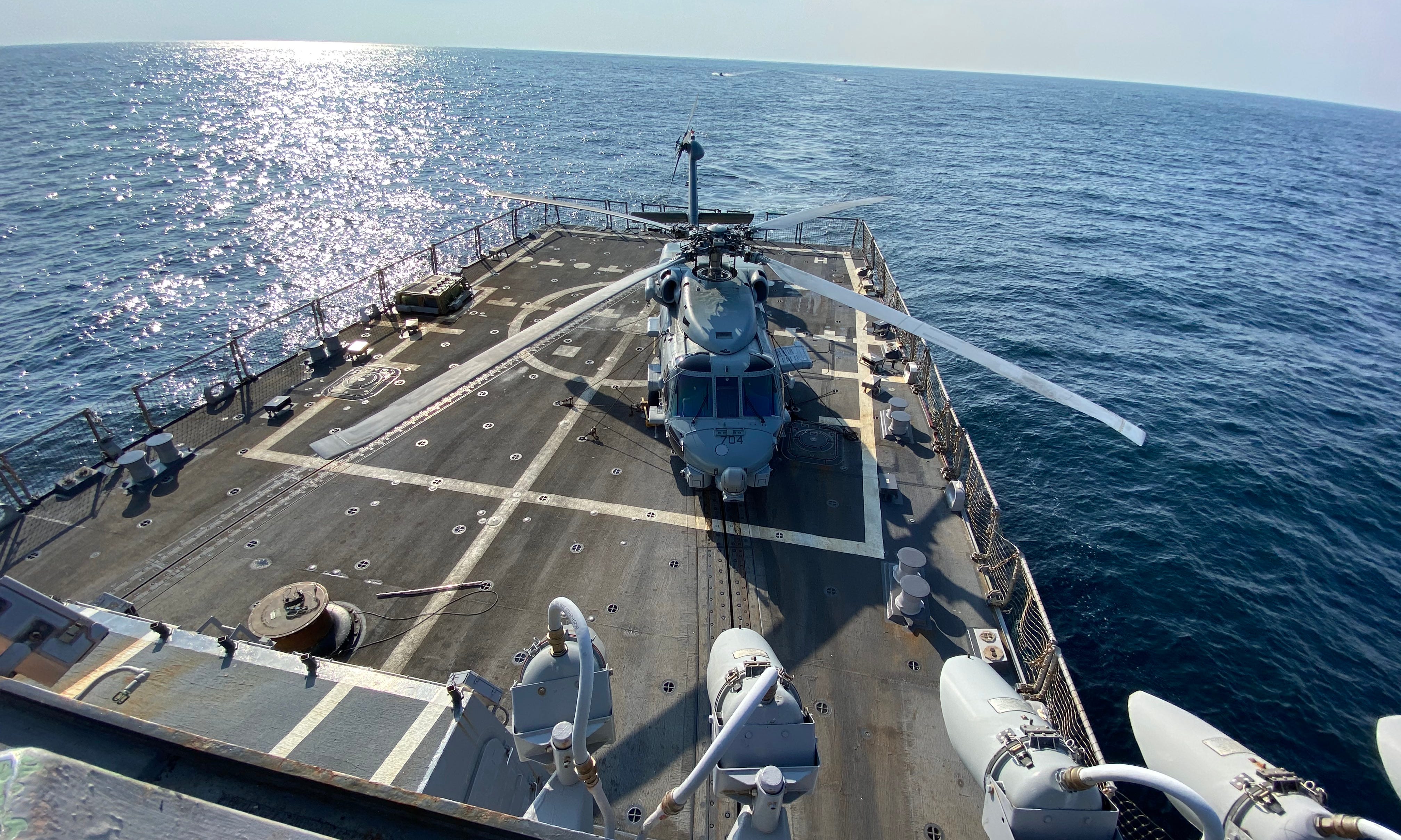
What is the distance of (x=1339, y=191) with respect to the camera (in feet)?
281

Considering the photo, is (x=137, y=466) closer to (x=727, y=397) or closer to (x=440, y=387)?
(x=440, y=387)

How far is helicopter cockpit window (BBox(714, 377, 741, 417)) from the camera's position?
1648cm

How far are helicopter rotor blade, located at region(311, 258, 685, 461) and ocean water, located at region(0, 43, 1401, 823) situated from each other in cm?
1906

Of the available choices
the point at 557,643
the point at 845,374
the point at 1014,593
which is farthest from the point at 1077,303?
the point at 557,643

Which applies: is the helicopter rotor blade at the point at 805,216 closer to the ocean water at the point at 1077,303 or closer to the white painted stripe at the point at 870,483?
the white painted stripe at the point at 870,483

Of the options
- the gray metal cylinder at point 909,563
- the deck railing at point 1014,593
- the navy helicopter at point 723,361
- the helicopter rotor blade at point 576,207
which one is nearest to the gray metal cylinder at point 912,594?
the gray metal cylinder at point 909,563

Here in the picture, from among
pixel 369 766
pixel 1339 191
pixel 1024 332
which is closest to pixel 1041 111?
pixel 1339 191

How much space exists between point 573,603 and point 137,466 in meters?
15.9

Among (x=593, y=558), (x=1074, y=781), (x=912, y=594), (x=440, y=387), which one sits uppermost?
(x=440, y=387)

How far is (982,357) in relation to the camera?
11688mm

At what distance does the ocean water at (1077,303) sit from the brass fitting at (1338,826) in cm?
1460

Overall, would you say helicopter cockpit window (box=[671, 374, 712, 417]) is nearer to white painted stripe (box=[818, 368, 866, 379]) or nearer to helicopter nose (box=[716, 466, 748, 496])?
helicopter nose (box=[716, 466, 748, 496])

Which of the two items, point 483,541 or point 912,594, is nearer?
point 912,594

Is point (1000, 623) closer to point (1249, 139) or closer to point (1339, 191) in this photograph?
point (1339, 191)
